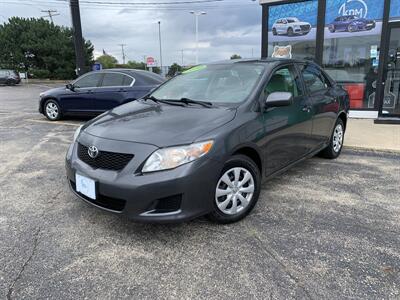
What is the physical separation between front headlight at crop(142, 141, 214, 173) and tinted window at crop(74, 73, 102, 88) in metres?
6.89

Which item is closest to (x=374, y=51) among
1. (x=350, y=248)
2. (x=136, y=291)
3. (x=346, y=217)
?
(x=346, y=217)

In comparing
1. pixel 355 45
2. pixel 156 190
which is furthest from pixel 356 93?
pixel 156 190

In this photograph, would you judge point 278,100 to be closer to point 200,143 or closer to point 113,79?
point 200,143

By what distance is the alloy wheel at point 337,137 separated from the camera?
5551 millimetres

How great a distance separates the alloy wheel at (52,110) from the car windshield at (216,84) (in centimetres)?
599

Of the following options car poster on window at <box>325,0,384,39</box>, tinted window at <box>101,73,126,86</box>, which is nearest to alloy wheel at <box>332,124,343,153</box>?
car poster on window at <box>325,0,384,39</box>

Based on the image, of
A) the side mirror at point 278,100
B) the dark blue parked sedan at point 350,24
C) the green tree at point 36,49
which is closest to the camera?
the side mirror at point 278,100

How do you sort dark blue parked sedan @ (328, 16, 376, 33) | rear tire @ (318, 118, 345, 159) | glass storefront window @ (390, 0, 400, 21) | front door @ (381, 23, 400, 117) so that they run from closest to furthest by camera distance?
rear tire @ (318, 118, 345, 159)
glass storefront window @ (390, 0, 400, 21)
front door @ (381, 23, 400, 117)
dark blue parked sedan @ (328, 16, 376, 33)

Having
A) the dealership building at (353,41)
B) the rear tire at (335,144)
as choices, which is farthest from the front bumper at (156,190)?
the dealership building at (353,41)

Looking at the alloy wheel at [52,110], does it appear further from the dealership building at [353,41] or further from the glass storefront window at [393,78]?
the glass storefront window at [393,78]

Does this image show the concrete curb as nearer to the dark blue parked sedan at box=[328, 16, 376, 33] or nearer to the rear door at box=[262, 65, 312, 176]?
the rear door at box=[262, 65, 312, 176]

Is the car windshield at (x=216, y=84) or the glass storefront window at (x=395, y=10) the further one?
the glass storefront window at (x=395, y=10)

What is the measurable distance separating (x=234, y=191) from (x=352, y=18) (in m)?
7.81

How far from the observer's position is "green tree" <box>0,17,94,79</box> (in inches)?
1722
